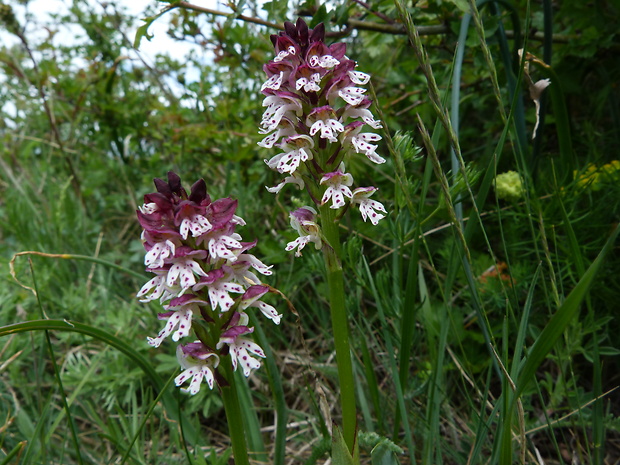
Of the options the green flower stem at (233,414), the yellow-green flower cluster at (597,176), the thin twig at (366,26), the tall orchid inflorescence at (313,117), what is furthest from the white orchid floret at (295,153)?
the yellow-green flower cluster at (597,176)

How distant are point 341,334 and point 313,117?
1.67 ft

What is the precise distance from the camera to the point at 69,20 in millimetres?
4188

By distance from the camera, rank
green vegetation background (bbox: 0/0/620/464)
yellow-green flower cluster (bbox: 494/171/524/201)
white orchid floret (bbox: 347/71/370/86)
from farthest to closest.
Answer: yellow-green flower cluster (bbox: 494/171/524/201), green vegetation background (bbox: 0/0/620/464), white orchid floret (bbox: 347/71/370/86)

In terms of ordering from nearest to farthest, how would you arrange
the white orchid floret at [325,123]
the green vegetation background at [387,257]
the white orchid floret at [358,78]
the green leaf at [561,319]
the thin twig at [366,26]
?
the green leaf at [561,319] < the white orchid floret at [325,123] < the white orchid floret at [358,78] < the green vegetation background at [387,257] < the thin twig at [366,26]

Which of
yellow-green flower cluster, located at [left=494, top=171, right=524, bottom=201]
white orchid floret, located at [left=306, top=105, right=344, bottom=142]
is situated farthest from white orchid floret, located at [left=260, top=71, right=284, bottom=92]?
yellow-green flower cluster, located at [left=494, top=171, right=524, bottom=201]

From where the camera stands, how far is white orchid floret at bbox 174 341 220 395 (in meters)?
1.08

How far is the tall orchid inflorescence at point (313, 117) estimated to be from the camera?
123 cm

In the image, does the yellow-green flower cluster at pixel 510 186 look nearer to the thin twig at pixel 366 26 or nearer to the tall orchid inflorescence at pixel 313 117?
the thin twig at pixel 366 26

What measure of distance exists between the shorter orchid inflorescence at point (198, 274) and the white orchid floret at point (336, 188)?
21cm

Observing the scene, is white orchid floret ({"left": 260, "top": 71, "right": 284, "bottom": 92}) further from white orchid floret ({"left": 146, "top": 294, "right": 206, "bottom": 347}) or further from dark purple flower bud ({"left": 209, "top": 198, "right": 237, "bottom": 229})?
white orchid floret ({"left": 146, "top": 294, "right": 206, "bottom": 347})

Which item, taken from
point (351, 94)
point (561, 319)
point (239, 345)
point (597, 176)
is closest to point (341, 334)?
point (239, 345)

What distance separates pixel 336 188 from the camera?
48.5 inches

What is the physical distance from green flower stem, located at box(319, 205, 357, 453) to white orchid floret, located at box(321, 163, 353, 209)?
0.15 ft

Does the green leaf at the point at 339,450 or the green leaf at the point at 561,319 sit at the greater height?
the green leaf at the point at 561,319
